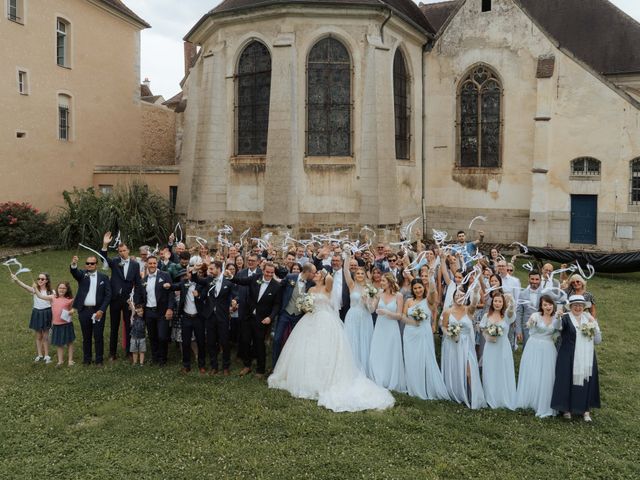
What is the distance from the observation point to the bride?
8148 millimetres

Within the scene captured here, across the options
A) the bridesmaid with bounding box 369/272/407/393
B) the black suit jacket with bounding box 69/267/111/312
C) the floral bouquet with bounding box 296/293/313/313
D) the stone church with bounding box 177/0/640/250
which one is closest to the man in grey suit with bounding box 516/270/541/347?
the bridesmaid with bounding box 369/272/407/393

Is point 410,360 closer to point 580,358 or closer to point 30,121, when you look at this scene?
point 580,358

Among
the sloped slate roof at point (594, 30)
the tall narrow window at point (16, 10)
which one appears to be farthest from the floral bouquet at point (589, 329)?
the tall narrow window at point (16, 10)

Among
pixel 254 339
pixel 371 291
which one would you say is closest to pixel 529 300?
pixel 371 291

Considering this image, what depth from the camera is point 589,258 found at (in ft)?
60.4

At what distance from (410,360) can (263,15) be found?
49.4 ft

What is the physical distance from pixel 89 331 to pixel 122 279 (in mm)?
1035

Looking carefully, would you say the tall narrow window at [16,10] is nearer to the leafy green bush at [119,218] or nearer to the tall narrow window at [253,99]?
the leafy green bush at [119,218]

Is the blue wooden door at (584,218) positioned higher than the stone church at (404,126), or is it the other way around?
the stone church at (404,126)

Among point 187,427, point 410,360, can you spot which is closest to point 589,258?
point 410,360

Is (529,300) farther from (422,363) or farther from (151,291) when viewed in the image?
(151,291)

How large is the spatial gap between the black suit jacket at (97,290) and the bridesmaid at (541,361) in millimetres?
6750

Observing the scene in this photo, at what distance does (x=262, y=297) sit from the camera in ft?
30.8

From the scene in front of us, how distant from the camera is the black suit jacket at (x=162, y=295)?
9.57 m
